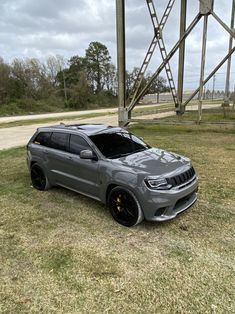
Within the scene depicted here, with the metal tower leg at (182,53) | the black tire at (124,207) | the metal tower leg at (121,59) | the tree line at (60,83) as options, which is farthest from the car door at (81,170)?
the tree line at (60,83)

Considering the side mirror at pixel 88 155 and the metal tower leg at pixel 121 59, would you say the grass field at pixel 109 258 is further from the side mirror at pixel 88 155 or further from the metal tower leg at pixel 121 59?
the metal tower leg at pixel 121 59

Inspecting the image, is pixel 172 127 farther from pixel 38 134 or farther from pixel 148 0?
pixel 38 134

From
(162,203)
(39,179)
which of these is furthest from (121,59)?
(162,203)

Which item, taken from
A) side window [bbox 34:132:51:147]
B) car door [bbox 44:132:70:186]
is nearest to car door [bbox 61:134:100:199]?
car door [bbox 44:132:70:186]

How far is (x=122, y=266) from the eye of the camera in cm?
300

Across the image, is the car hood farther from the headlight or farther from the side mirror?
the side mirror

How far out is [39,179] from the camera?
17.8 feet

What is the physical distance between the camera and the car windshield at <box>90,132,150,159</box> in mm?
4281

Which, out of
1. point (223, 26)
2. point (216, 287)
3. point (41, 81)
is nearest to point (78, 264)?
point (216, 287)

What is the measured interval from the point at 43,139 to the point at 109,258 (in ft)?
9.86

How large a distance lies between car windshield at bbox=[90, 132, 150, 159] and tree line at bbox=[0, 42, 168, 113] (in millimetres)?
30288

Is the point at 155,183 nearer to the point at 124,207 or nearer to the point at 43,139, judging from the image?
the point at 124,207

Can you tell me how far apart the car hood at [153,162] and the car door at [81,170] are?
442 millimetres

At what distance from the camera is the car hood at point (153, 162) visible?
3.71 metres
